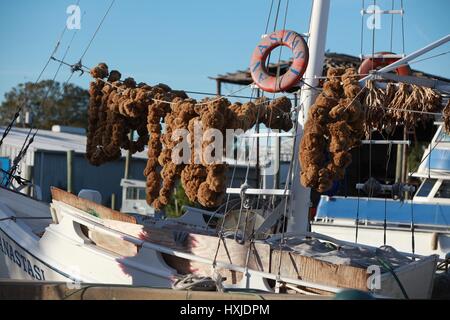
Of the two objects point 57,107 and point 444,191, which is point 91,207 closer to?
point 444,191

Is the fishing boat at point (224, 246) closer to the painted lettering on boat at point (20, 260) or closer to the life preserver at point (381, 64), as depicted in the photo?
the painted lettering on boat at point (20, 260)

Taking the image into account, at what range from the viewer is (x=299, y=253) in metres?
7.55

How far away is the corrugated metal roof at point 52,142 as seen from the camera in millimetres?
27620

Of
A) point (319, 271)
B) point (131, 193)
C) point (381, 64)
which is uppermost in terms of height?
point (381, 64)

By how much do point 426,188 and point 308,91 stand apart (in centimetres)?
689

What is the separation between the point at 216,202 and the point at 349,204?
6.67 meters

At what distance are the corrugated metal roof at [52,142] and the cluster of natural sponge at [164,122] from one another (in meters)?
16.6

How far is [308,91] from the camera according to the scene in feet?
29.7

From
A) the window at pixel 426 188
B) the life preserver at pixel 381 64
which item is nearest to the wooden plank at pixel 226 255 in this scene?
the life preserver at pixel 381 64

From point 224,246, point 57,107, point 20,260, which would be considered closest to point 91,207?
point 20,260

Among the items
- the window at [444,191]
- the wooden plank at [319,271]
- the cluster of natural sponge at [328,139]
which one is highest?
the cluster of natural sponge at [328,139]

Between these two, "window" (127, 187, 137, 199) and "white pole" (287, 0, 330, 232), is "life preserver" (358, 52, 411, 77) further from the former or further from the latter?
"window" (127, 187, 137, 199)

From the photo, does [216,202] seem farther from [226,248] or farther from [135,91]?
[135,91]

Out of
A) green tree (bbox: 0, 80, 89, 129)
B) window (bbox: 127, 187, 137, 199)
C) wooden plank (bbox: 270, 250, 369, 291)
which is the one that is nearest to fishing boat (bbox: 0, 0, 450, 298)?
wooden plank (bbox: 270, 250, 369, 291)
